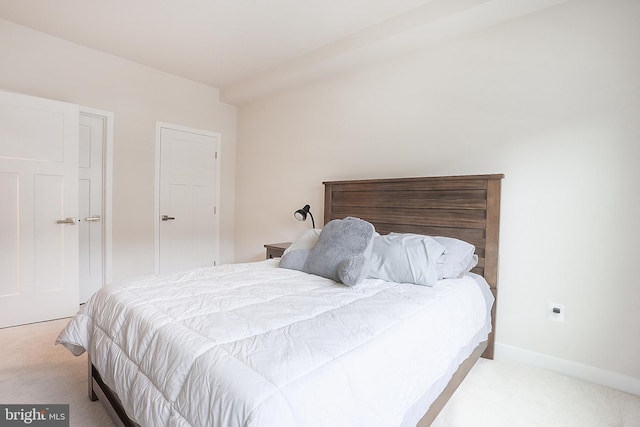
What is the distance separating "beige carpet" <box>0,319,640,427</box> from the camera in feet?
5.34

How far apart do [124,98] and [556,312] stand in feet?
14.1

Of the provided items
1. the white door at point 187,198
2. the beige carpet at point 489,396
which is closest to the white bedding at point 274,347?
Result: the beige carpet at point 489,396

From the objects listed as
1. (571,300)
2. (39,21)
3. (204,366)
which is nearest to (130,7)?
(39,21)

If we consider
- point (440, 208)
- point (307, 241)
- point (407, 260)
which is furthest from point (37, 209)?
point (440, 208)

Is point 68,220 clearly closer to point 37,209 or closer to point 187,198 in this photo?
point 37,209

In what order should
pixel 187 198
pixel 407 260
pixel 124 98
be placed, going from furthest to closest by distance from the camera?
1. pixel 187 198
2. pixel 124 98
3. pixel 407 260

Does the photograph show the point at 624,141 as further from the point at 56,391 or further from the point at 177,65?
the point at 177,65

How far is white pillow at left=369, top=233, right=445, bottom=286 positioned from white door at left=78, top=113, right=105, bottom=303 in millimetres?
2965

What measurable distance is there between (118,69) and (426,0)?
10.1ft

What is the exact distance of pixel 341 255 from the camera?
Answer: 2.07 meters

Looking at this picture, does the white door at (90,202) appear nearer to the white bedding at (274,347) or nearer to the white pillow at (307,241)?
the white bedding at (274,347)

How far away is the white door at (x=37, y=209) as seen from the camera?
9.00ft

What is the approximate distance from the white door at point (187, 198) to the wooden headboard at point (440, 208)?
81.9 inches

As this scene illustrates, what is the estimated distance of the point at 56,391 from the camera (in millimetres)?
1833
